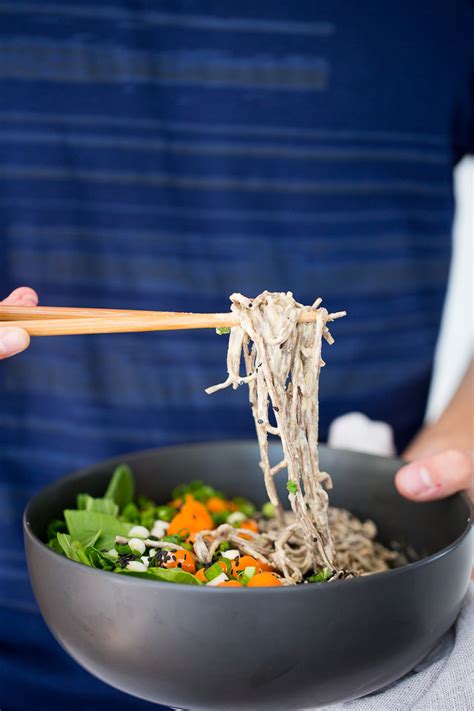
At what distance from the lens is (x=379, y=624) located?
38.8 inches

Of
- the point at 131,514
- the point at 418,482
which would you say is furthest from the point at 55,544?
the point at 418,482

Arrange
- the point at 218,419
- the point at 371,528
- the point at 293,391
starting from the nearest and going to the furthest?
the point at 293,391 → the point at 371,528 → the point at 218,419

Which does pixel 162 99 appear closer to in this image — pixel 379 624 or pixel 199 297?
pixel 199 297

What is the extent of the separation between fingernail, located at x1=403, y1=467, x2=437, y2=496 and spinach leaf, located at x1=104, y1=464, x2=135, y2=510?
0.54 metres

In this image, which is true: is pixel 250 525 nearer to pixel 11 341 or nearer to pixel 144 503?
pixel 144 503

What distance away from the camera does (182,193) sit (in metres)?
1.86

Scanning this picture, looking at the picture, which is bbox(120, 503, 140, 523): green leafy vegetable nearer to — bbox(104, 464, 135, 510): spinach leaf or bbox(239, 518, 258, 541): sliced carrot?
bbox(104, 464, 135, 510): spinach leaf

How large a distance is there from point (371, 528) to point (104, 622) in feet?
2.25

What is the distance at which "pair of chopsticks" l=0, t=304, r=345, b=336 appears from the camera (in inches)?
45.7

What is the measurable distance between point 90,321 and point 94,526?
40cm

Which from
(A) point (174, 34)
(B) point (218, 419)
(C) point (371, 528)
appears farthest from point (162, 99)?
(C) point (371, 528)

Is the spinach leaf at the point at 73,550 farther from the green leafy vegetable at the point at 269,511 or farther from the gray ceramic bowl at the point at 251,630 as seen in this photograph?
the green leafy vegetable at the point at 269,511

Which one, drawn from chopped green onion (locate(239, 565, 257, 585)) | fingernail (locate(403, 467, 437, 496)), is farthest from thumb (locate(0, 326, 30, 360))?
fingernail (locate(403, 467, 437, 496))

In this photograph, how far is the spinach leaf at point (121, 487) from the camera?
58.5 inches
